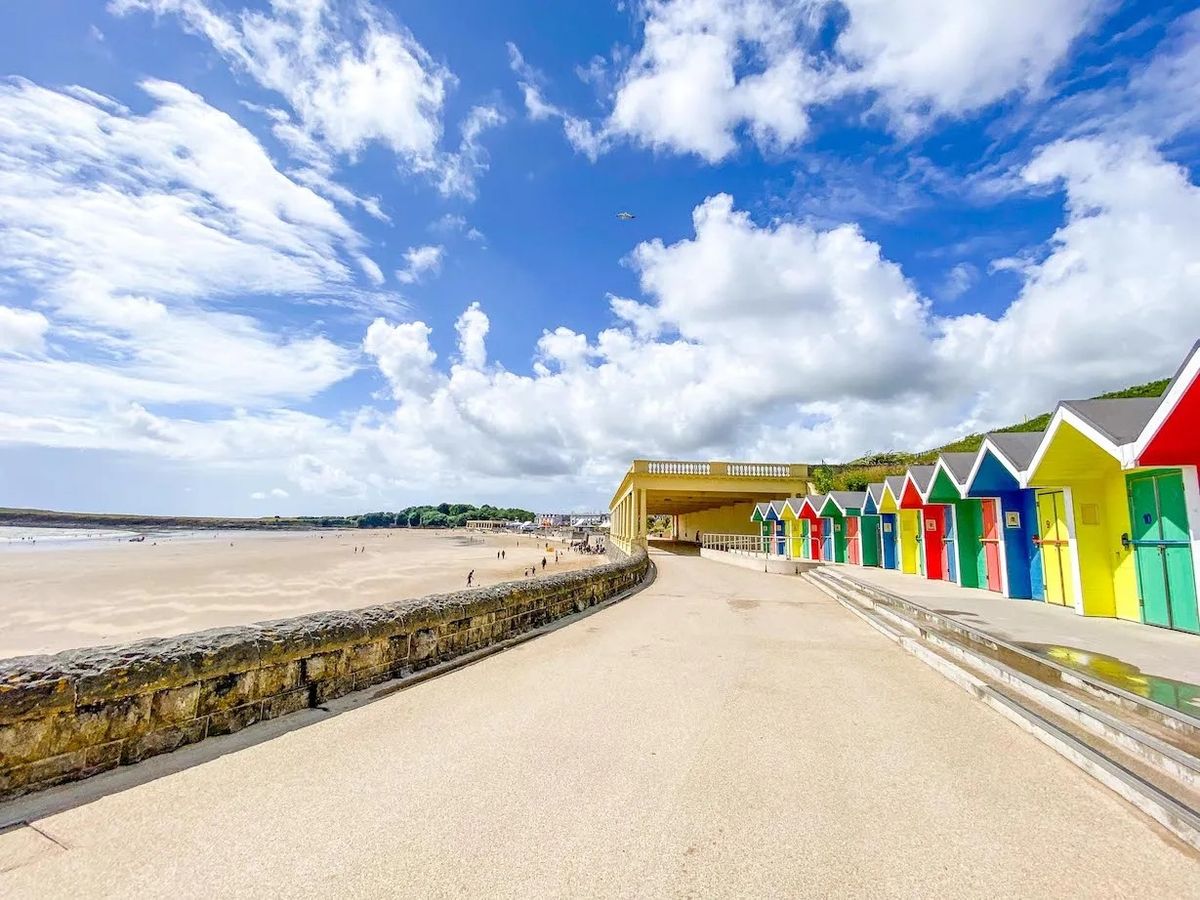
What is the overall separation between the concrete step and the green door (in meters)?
3.19

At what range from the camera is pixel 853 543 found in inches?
864

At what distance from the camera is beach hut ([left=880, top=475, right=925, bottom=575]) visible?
17.0 meters

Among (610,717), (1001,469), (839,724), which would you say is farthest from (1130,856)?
(1001,469)

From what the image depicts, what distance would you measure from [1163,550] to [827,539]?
54.2 ft

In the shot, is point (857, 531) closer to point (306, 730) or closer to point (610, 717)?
point (610, 717)

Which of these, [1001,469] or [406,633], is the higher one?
[1001,469]

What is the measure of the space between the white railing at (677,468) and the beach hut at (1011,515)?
20.6m

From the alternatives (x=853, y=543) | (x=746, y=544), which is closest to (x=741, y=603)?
(x=853, y=543)

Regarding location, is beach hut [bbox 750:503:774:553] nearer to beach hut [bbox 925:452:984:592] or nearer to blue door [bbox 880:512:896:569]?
blue door [bbox 880:512:896:569]

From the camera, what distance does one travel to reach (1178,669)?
5.71 meters

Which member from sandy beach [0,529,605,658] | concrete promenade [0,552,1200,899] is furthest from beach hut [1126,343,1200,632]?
sandy beach [0,529,605,658]

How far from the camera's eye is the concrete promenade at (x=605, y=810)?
101 inches

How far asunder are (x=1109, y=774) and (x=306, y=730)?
5557 mm

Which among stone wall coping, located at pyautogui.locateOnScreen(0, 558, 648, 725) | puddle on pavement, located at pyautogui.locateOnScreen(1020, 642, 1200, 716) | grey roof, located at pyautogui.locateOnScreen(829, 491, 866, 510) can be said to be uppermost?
grey roof, located at pyautogui.locateOnScreen(829, 491, 866, 510)
